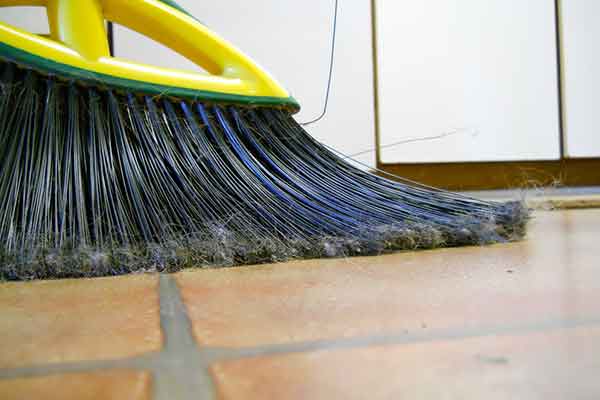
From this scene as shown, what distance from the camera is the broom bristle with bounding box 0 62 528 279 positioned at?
0.46 m

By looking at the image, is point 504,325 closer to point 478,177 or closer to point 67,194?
point 67,194

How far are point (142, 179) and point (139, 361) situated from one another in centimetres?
37

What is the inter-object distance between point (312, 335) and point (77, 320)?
138mm

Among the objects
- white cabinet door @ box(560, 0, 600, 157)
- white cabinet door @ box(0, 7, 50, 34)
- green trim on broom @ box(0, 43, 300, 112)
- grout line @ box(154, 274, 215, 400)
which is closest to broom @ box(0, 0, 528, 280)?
green trim on broom @ box(0, 43, 300, 112)

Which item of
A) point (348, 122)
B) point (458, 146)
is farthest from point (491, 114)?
point (348, 122)

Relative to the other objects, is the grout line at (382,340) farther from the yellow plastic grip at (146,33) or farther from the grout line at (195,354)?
the yellow plastic grip at (146,33)

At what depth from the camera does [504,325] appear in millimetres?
245

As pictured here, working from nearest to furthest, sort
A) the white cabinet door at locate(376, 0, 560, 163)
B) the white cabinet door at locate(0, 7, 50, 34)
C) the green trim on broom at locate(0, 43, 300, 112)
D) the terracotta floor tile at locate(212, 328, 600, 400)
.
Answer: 1. the terracotta floor tile at locate(212, 328, 600, 400)
2. the green trim on broom at locate(0, 43, 300, 112)
3. the white cabinet door at locate(0, 7, 50, 34)
4. the white cabinet door at locate(376, 0, 560, 163)

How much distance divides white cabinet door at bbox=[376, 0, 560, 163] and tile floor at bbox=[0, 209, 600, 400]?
1.11 metres

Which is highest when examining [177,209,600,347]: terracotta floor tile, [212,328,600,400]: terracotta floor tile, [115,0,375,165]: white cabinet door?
[115,0,375,165]: white cabinet door

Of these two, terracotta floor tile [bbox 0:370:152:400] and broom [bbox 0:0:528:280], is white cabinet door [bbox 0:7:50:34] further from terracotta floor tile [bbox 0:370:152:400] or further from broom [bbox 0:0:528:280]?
terracotta floor tile [bbox 0:370:152:400]

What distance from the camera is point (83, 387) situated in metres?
0.18

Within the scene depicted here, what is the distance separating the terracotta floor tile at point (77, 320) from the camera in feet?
0.73

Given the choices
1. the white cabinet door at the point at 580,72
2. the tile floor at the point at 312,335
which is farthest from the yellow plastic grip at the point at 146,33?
the white cabinet door at the point at 580,72
